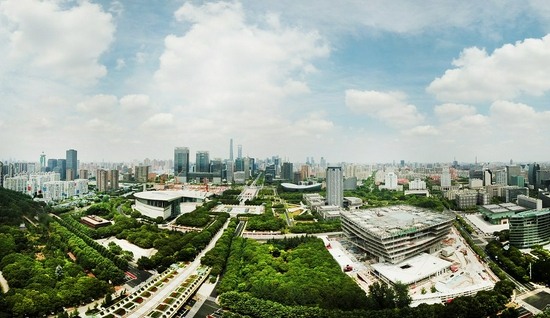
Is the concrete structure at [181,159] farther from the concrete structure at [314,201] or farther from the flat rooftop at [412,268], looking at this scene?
the flat rooftop at [412,268]

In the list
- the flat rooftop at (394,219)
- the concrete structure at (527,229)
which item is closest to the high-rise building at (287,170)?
the flat rooftop at (394,219)

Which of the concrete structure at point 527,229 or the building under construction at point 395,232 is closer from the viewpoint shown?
the building under construction at point 395,232

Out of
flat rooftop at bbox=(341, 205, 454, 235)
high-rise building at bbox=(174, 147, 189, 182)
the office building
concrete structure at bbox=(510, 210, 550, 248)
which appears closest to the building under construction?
flat rooftop at bbox=(341, 205, 454, 235)

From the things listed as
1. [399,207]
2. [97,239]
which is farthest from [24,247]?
[399,207]

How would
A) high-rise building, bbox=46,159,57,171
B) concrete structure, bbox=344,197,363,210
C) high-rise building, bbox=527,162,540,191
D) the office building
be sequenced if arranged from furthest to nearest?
high-rise building, bbox=46,159,57,171 → the office building → high-rise building, bbox=527,162,540,191 → concrete structure, bbox=344,197,363,210

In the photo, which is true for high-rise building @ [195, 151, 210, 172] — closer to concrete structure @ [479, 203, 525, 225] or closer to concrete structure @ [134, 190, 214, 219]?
concrete structure @ [134, 190, 214, 219]

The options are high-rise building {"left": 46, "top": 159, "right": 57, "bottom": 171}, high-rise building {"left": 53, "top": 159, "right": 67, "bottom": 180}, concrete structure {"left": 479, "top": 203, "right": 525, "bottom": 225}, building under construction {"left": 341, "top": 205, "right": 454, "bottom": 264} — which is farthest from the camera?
high-rise building {"left": 46, "top": 159, "right": 57, "bottom": 171}
